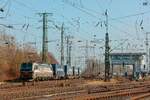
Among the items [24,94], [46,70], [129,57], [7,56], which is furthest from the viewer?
[129,57]

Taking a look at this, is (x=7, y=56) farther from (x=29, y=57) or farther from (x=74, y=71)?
(x=74, y=71)

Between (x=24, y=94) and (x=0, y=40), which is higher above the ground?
(x=0, y=40)

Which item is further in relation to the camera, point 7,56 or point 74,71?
point 74,71

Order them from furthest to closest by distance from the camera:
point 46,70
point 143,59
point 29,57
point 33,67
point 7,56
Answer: point 143,59 < point 29,57 < point 7,56 < point 46,70 < point 33,67

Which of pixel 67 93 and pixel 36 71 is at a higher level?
pixel 36 71

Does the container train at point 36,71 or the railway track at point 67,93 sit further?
the container train at point 36,71

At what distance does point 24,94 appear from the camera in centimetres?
3516

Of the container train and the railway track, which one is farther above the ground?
the container train

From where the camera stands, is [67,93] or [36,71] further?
[36,71]

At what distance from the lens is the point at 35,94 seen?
3612cm

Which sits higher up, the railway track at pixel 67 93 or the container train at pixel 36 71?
the container train at pixel 36 71

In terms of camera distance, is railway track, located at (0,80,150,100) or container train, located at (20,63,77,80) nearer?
railway track, located at (0,80,150,100)

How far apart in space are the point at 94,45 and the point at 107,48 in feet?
88.0

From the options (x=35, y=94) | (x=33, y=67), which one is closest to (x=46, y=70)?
(x=33, y=67)
